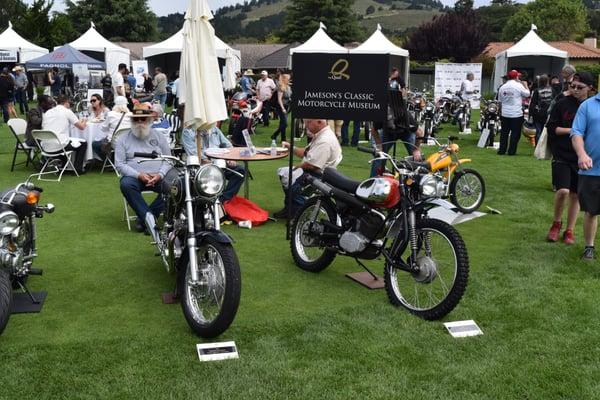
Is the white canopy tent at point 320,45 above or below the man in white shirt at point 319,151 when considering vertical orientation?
above

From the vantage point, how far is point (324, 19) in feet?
189

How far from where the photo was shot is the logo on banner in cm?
591

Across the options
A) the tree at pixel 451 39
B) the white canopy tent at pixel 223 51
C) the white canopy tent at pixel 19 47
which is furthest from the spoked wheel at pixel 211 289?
the tree at pixel 451 39

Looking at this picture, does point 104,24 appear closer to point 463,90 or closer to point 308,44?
point 308,44

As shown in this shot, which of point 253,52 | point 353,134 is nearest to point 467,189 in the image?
point 353,134

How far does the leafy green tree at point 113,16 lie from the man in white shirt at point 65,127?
170 feet

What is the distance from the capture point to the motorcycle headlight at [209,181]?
13.1 feet

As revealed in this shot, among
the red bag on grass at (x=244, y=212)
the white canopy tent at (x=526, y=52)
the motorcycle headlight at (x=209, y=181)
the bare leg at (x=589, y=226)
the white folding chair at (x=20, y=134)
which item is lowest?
the red bag on grass at (x=244, y=212)

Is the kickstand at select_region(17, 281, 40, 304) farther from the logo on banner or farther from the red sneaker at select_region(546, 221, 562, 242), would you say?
the red sneaker at select_region(546, 221, 562, 242)

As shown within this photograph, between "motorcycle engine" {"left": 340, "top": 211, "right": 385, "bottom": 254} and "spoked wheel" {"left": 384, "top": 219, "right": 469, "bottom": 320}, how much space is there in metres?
0.31

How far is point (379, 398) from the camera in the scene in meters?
3.20

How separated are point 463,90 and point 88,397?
1734 centimetres

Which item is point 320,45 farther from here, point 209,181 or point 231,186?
point 209,181

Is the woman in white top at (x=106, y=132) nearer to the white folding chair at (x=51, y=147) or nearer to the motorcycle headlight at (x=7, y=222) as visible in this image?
the white folding chair at (x=51, y=147)
